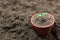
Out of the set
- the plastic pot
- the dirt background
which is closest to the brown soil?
the plastic pot

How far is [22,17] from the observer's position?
8.12 ft

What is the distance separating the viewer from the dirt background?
2218 millimetres

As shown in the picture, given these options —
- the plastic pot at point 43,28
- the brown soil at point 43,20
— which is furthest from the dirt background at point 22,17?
the brown soil at point 43,20

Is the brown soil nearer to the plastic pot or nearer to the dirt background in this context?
the plastic pot

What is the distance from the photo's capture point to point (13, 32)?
2295 mm

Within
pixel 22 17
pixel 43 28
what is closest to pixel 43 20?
pixel 43 28

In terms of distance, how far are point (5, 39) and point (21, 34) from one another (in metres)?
0.26

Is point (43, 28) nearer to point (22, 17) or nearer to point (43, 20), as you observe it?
point (43, 20)

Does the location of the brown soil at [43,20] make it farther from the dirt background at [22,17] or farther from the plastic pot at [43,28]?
the dirt background at [22,17]

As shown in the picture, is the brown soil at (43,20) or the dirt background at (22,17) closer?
the brown soil at (43,20)

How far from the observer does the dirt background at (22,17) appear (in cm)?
222

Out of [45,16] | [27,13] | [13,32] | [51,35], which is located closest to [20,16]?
[27,13]

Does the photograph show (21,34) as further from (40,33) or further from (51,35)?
(51,35)

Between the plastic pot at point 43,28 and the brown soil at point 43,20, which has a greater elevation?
the brown soil at point 43,20
